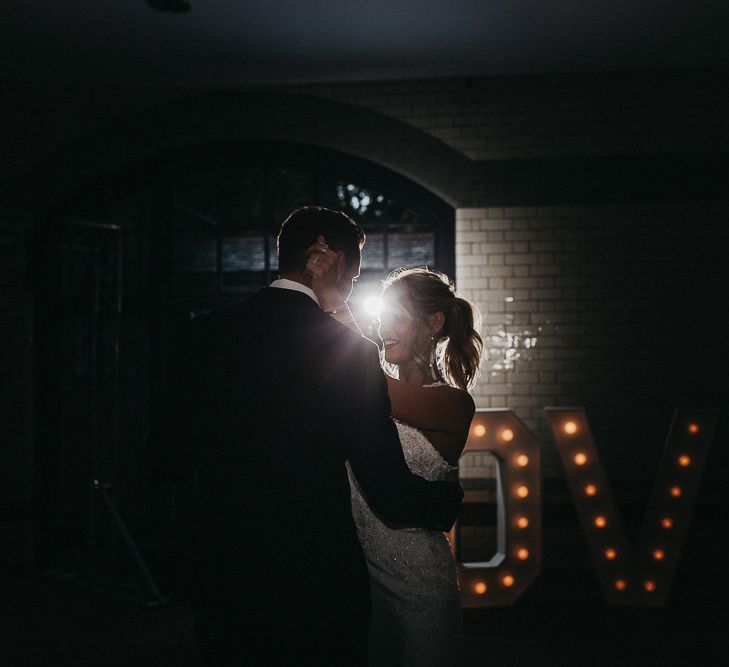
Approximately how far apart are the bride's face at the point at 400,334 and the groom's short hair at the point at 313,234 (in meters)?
0.86

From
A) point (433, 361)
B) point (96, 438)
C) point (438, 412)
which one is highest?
point (433, 361)

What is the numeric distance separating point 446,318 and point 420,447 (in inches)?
18.7

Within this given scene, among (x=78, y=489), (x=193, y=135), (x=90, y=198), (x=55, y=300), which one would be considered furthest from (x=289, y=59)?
(x=78, y=489)

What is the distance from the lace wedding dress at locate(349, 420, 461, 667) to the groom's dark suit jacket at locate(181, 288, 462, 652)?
0.72m

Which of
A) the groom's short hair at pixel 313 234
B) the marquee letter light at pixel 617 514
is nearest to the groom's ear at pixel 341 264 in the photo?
the groom's short hair at pixel 313 234

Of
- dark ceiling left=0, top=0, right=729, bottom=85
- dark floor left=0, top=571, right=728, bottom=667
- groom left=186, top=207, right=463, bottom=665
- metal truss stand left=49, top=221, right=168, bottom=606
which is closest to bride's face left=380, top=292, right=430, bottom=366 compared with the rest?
groom left=186, top=207, right=463, bottom=665

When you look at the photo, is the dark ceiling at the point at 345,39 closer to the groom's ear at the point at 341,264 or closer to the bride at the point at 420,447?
the bride at the point at 420,447

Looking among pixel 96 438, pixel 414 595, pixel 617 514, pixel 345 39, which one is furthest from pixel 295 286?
pixel 96 438

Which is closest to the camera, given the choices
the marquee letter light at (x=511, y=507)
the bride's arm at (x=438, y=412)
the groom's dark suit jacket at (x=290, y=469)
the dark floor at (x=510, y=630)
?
the groom's dark suit jacket at (x=290, y=469)

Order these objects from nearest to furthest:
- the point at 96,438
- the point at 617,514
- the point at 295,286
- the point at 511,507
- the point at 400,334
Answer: the point at 295,286 → the point at 400,334 → the point at 511,507 → the point at 617,514 → the point at 96,438

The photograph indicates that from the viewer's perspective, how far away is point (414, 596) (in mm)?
2461

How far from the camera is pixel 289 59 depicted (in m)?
6.52

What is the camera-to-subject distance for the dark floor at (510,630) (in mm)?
4809

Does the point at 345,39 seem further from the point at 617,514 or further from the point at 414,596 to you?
the point at 414,596
